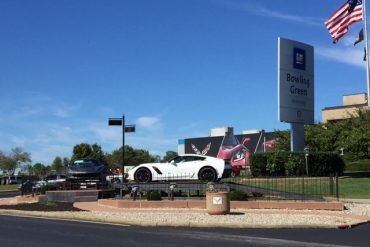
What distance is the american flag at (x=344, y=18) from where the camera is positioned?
35.4 meters

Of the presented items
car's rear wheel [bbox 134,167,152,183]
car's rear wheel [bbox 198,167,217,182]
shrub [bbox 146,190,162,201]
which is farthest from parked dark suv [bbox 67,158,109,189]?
car's rear wheel [bbox 198,167,217,182]

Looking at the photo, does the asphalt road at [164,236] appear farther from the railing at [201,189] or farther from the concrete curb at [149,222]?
the railing at [201,189]

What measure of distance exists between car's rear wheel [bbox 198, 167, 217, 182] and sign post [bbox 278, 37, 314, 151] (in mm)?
13496

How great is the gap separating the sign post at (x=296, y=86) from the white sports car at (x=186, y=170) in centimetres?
1343

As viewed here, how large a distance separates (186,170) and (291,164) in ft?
36.3

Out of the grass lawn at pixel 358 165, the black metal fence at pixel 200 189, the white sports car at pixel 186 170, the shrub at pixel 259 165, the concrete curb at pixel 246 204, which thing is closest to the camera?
the concrete curb at pixel 246 204

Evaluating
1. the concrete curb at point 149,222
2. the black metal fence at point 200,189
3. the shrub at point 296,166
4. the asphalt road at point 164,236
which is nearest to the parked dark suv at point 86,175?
the black metal fence at point 200,189

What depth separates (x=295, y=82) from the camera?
124 feet

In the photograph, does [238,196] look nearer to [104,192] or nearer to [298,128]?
[104,192]

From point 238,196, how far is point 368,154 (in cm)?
2382

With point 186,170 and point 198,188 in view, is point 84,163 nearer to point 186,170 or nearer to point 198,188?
point 186,170

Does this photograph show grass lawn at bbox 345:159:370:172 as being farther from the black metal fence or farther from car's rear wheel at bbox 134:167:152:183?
car's rear wheel at bbox 134:167:152:183

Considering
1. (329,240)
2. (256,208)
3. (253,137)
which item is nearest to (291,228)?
(329,240)

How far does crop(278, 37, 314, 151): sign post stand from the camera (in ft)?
121
